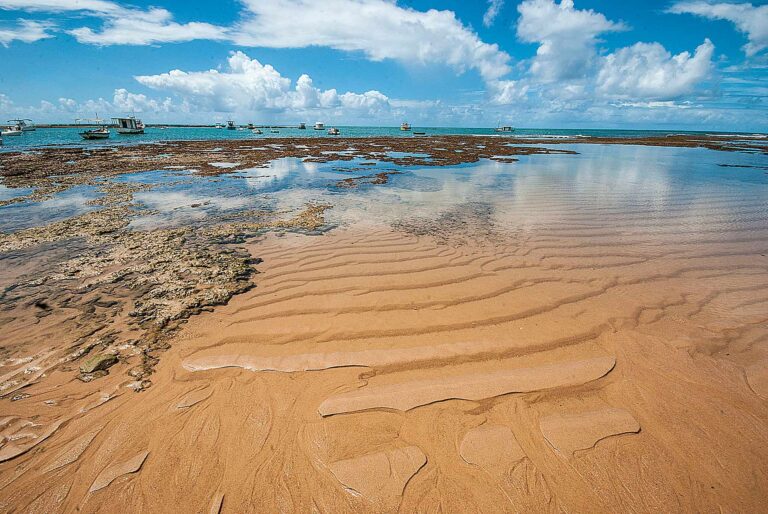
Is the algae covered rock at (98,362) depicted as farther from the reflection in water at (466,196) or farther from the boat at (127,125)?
the boat at (127,125)

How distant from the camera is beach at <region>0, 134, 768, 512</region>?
9.17 feet

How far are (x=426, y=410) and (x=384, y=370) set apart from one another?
30.7 inches

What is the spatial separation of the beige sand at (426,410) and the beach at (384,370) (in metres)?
0.02

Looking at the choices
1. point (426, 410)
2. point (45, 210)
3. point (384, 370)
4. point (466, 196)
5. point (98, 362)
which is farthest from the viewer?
point (466, 196)

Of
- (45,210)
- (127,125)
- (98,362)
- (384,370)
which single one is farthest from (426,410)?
(127,125)

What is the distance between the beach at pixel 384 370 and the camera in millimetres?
2795

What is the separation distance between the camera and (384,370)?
4074mm

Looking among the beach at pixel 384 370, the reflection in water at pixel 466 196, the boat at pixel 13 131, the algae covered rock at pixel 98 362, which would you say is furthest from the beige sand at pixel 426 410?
the boat at pixel 13 131

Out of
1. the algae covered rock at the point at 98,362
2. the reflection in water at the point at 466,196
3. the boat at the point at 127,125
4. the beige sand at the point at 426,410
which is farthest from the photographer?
the boat at the point at 127,125

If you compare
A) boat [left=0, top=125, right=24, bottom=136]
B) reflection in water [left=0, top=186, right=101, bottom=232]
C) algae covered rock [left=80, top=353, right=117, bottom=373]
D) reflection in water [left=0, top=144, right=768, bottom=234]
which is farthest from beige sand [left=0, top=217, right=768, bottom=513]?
boat [left=0, top=125, right=24, bottom=136]

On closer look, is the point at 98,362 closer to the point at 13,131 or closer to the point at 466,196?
the point at 466,196

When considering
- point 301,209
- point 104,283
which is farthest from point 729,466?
point 301,209

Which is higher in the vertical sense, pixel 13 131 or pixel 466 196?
pixel 13 131

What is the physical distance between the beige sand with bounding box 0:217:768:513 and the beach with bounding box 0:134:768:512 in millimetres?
21
